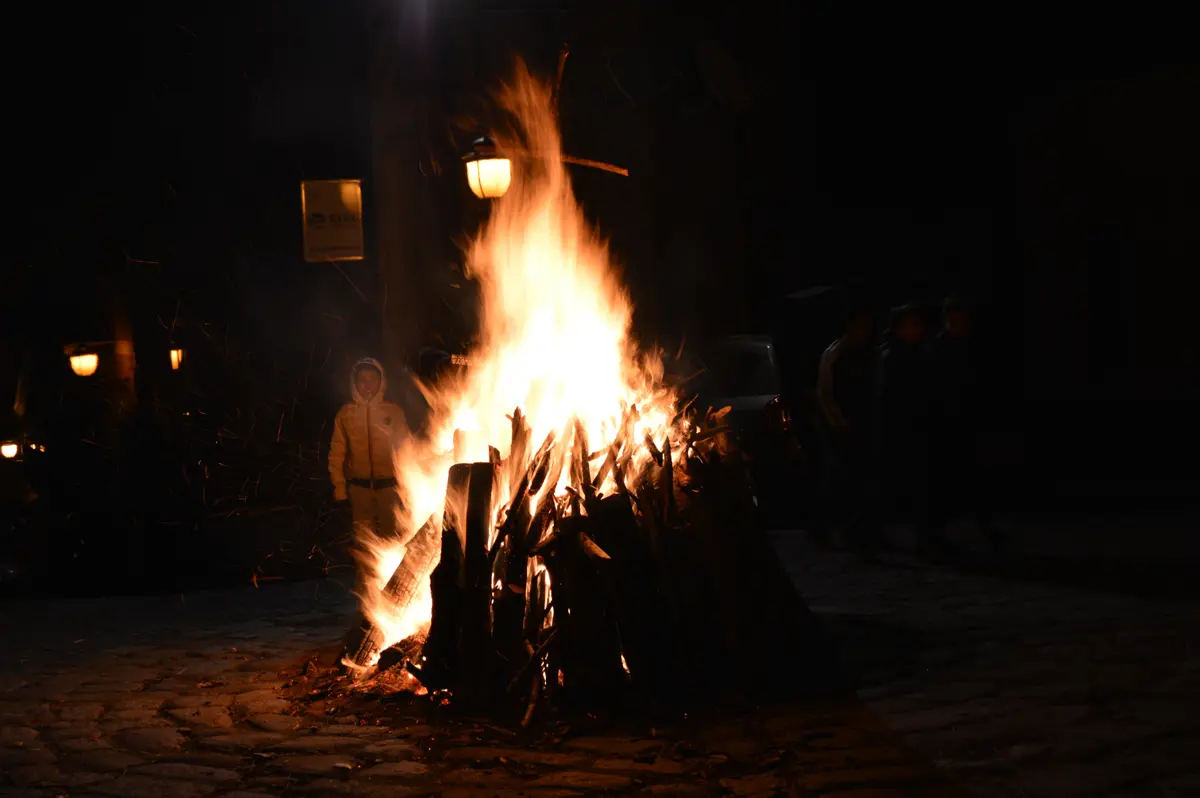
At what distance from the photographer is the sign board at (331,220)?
48.4ft

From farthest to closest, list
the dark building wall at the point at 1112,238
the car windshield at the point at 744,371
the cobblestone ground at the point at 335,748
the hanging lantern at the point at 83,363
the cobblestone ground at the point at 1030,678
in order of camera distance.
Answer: the hanging lantern at the point at 83,363, the dark building wall at the point at 1112,238, the car windshield at the point at 744,371, the cobblestone ground at the point at 335,748, the cobblestone ground at the point at 1030,678

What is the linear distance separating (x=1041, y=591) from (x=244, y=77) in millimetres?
11331

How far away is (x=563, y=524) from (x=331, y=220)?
30.0 ft

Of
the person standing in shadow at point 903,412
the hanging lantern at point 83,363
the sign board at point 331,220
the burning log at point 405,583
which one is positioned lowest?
the burning log at point 405,583

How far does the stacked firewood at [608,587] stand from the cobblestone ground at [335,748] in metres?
0.34

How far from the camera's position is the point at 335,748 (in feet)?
19.3

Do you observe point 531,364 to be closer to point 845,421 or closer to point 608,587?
point 608,587

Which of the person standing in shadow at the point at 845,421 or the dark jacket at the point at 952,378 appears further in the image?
the person standing in shadow at the point at 845,421

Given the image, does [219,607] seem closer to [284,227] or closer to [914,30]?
[284,227]

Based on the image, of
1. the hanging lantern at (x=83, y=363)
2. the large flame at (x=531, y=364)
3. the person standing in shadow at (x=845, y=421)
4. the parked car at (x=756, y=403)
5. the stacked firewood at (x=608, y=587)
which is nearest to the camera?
the stacked firewood at (x=608, y=587)

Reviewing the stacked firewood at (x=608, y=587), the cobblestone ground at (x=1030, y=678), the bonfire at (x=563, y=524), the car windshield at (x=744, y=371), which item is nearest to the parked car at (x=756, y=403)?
the car windshield at (x=744, y=371)

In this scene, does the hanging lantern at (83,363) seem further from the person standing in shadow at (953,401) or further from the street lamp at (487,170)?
the person standing in shadow at (953,401)

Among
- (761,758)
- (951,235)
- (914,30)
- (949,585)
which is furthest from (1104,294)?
(761,758)

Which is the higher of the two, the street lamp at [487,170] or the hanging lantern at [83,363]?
the street lamp at [487,170]
